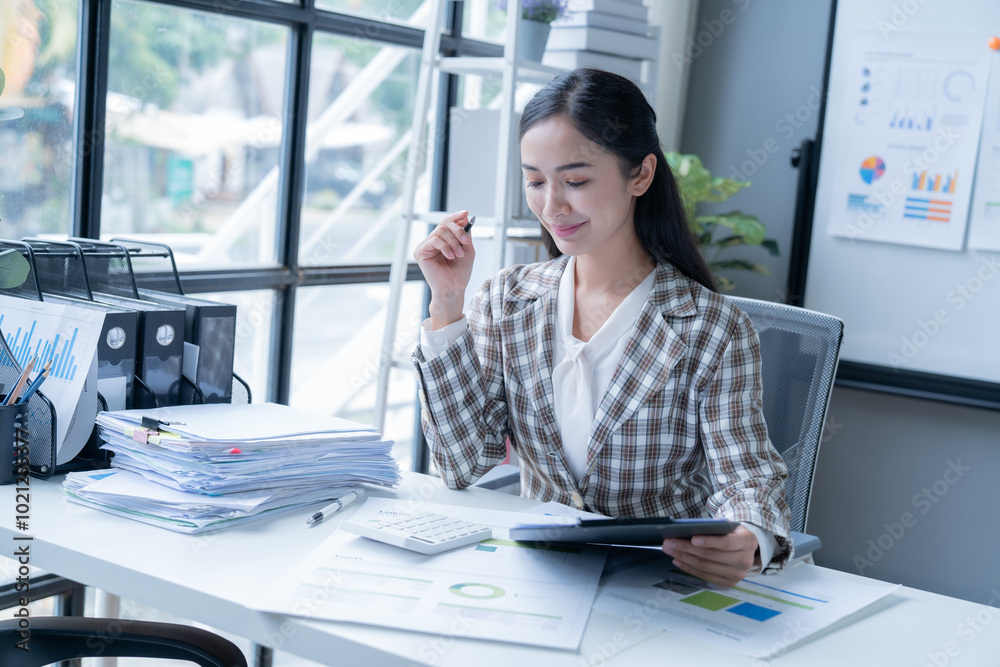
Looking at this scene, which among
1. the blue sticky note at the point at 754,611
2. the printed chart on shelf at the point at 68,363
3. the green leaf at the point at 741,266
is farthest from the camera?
the green leaf at the point at 741,266

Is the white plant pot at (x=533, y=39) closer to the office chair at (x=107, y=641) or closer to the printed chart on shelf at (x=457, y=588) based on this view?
the printed chart on shelf at (x=457, y=588)

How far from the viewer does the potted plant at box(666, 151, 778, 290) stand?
279cm

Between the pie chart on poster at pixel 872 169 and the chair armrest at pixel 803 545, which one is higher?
the pie chart on poster at pixel 872 169

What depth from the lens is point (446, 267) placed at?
148cm

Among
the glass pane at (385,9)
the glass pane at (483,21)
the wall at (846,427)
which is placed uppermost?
the glass pane at (483,21)

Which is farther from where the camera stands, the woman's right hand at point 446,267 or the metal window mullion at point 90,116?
the metal window mullion at point 90,116

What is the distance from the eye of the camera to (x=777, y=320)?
5.54 feet

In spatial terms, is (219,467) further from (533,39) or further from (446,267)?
(533,39)

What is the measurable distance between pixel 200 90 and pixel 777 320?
54.5 inches

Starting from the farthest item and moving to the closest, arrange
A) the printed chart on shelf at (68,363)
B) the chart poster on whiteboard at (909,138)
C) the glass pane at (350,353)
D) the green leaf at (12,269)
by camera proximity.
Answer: the chart poster on whiteboard at (909,138), the glass pane at (350,353), the green leaf at (12,269), the printed chart on shelf at (68,363)

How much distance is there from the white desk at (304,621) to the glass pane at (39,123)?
2.61 ft

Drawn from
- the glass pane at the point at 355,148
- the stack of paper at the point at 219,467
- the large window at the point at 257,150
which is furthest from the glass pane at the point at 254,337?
the stack of paper at the point at 219,467

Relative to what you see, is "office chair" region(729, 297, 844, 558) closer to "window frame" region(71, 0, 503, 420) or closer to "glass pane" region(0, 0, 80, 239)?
"window frame" region(71, 0, 503, 420)

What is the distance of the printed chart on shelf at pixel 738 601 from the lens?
0.95 m
